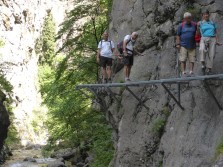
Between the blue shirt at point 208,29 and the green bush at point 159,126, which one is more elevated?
the blue shirt at point 208,29

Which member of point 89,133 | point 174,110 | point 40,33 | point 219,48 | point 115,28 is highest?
point 40,33

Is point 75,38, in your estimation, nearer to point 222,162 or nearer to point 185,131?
point 185,131

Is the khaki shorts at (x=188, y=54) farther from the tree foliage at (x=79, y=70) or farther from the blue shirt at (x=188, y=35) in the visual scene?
the tree foliage at (x=79, y=70)

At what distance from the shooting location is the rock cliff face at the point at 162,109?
397 inches

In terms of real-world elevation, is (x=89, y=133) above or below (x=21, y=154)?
above

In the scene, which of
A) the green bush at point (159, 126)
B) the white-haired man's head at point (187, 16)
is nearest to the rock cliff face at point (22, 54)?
the green bush at point (159, 126)

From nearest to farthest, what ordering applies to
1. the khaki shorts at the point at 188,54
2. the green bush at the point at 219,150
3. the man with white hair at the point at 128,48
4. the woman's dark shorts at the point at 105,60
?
the green bush at the point at 219,150, the khaki shorts at the point at 188,54, the man with white hair at the point at 128,48, the woman's dark shorts at the point at 105,60

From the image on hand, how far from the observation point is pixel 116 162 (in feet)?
44.1

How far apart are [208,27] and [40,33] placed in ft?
207

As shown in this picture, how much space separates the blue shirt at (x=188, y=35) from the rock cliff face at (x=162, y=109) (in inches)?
34.7

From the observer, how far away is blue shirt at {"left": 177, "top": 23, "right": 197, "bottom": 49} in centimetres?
1046

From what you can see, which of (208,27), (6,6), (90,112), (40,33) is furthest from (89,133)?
(40,33)

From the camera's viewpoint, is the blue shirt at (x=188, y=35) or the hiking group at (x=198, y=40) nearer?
the hiking group at (x=198, y=40)

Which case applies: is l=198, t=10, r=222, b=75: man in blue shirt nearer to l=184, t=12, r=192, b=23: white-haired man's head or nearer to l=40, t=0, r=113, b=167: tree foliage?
l=184, t=12, r=192, b=23: white-haired man's head
